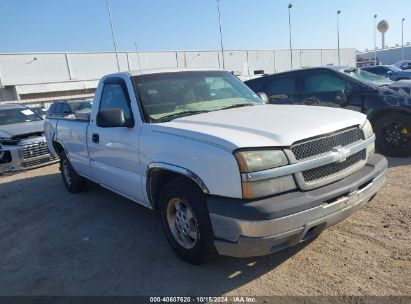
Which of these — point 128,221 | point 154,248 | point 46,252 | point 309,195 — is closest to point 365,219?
point 309,195

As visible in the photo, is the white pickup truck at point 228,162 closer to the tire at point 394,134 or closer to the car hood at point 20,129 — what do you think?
the tire at point 394,134

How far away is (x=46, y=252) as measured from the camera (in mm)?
4246

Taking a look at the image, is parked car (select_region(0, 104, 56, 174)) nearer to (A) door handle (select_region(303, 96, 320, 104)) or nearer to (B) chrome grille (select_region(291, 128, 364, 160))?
(A) door handle (select_region(303, 96, 320, 104))

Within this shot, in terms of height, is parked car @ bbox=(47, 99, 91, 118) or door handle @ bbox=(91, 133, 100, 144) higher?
door handle @ bbox=(91, 133, 100, 144)

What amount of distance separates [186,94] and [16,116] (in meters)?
8.48

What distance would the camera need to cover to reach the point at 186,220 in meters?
3.46

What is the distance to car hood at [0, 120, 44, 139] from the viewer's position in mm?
9203

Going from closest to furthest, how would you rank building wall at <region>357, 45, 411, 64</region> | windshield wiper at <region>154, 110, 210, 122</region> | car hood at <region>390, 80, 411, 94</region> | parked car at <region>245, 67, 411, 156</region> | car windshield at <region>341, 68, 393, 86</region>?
windshield wiper at <region>154, 110, 210, 122</region>, parked car at <region>245, 67, 411, 156</region>, car hood at <region>390, 80, 411, 94</region>, car windshield at <region>341, 68, 393, 86</region>, building wall at <region>357, 45, 411, 64</region>

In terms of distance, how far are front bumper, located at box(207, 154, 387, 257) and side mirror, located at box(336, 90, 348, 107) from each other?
14.2 feet

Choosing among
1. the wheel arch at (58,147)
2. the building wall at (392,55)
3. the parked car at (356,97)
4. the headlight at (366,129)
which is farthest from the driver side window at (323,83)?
the building wall at (392,55)

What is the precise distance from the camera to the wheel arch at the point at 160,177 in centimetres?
307

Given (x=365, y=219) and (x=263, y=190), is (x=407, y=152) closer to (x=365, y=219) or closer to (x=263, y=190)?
(x=365, y=219)

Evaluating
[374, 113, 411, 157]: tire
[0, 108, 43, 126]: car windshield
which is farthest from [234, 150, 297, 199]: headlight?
[0, 108, 43, 126]: car windshield

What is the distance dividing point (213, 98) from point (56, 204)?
3.38 metres
